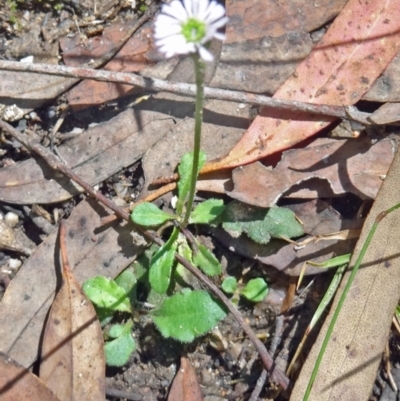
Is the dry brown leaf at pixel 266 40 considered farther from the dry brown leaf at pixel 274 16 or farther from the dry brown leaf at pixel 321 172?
the dry brown leaf at pixel 321 172

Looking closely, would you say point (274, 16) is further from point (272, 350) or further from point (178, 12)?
point (272, 350)

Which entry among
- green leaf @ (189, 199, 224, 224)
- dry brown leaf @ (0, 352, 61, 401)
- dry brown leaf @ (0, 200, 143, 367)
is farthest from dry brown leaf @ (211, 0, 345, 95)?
dry brown leaf @ (0, 352, 61, 401)

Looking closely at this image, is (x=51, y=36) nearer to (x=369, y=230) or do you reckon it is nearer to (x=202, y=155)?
(x=202, y=155)

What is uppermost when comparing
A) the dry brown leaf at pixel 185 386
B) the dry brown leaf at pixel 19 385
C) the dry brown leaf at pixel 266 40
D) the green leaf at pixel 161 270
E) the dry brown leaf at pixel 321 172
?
the dry brown leaf at pixel 266 40

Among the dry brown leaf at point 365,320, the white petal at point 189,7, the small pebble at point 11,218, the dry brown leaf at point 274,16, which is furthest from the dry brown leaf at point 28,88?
the dry brown leaf at point 365,320

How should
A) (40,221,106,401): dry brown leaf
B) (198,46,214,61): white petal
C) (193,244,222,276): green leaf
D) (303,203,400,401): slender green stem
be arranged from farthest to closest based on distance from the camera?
Result: (193,244,222,276): green leaf
(40,221,106,401): dry brown leaf
(303,203,400,401): slender green stem
(198,46,214,61): white petal

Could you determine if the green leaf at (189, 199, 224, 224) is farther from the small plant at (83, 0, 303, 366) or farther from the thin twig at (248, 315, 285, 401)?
the thin twig at (248, 315, 285, 401)

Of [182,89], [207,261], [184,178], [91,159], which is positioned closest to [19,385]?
[207,261]
